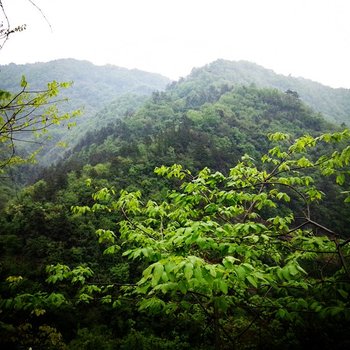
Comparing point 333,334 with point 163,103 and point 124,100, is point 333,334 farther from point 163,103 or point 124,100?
point 124,100

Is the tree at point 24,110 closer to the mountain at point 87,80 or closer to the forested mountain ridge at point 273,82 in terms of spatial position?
the forested mountain ridge at point 273,82

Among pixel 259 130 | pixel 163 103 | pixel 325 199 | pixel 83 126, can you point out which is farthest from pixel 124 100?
pixel 325 199

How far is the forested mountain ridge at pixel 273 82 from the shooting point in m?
83.1

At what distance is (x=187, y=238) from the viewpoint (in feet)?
6.66

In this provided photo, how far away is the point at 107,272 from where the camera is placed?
13.8 metres

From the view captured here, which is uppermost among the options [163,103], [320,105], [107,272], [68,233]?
[320,105]

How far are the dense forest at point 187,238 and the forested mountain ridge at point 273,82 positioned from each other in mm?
29000

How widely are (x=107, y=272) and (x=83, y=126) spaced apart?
69.6 metres

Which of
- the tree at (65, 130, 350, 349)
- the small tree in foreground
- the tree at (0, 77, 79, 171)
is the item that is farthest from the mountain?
the tree at (65, 130, 350, 349)

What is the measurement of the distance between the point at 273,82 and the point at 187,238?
370ft

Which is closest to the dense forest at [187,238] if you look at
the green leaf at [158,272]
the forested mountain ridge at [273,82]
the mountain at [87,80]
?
the green leaf at [158,272]

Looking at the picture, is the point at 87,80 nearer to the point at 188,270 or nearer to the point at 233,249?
the point at 233,249

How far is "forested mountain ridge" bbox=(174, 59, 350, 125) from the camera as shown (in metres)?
83.1

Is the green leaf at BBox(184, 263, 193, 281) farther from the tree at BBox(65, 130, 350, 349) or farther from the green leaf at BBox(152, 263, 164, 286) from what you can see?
the green leaf at BBox(152, 263, 164, 286)
